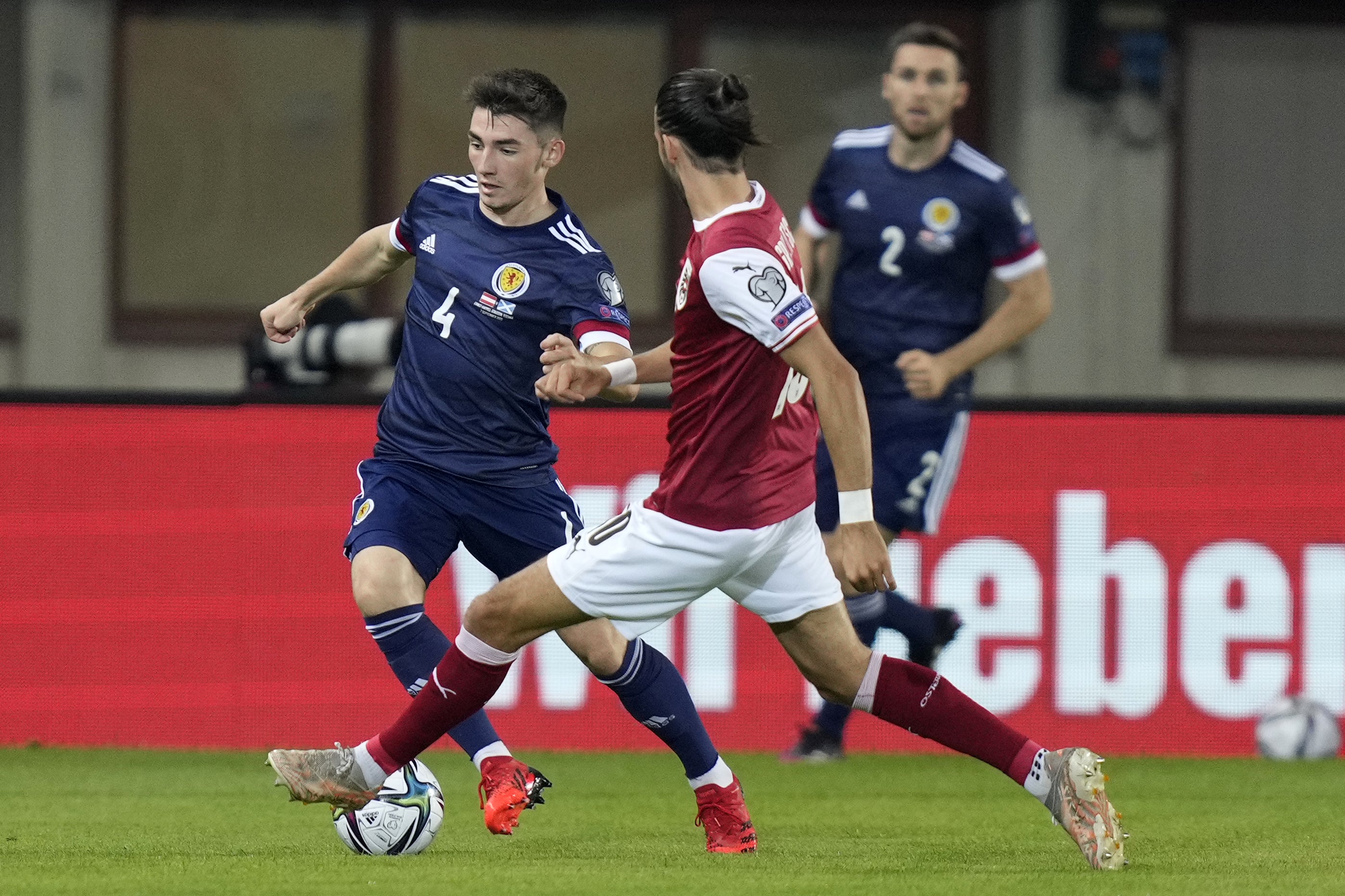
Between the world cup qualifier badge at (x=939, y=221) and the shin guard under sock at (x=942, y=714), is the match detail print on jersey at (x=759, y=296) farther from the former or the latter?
the world cup qualifier badge at (x=939, y=221)

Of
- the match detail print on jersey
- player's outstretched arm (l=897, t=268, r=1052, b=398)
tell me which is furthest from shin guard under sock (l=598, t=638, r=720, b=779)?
player's outstretched arm (l=897, t=268, r=1052, b=398)

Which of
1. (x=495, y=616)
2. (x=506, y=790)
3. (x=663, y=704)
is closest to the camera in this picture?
(x=495, y=616)

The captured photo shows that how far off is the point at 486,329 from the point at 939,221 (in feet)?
7.19

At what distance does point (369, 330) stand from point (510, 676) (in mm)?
1547

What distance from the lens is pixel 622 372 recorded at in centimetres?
517

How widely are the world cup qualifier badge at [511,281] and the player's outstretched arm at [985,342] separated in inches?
67.6

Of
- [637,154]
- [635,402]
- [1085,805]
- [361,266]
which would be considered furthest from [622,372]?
[637,154]

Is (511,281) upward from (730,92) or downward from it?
downward

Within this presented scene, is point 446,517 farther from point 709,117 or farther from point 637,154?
point 637,154

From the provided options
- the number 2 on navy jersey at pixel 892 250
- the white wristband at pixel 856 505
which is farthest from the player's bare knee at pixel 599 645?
the number 2 on navy jersey at pixel 892 250

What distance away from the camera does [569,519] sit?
596cm

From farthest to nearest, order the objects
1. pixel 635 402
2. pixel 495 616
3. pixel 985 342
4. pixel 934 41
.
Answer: pixel 635 402, pixel 934 41, pixel 985 342, pixel 495 616

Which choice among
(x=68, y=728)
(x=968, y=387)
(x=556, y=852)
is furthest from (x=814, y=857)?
(x=68, y=728)

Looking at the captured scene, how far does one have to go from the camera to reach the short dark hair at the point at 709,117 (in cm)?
502
